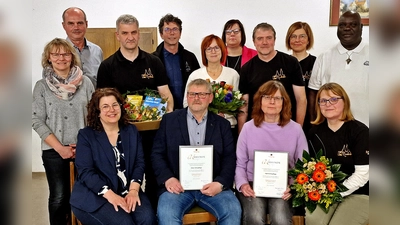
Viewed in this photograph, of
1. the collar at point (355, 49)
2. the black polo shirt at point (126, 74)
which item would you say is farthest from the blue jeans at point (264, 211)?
the collar at point (355, 49)

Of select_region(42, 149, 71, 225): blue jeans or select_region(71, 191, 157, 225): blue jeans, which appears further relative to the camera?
select_region(42, 149, 71, 225): blue jeans

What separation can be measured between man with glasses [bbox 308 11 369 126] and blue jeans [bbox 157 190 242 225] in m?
1.16

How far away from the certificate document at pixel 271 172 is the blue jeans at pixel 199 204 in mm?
205

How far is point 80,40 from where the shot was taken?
3186 mm

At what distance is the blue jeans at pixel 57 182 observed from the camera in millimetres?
2617

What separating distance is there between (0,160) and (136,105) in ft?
7.14

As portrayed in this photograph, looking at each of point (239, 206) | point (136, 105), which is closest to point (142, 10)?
point (136, 105)

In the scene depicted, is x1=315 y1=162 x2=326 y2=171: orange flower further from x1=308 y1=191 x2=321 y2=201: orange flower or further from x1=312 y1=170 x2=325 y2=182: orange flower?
x1=308 y1=191 x2=321 y2=201: orange flower

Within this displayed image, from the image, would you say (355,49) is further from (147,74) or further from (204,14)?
(204,14)

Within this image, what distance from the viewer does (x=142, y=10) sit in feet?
15.9

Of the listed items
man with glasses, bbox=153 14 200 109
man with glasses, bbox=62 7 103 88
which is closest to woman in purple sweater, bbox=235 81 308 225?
man with glasses, bbox=153 14 200 109

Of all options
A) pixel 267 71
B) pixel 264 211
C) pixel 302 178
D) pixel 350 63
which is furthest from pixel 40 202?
pixel 350 63

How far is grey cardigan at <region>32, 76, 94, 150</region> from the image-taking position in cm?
253

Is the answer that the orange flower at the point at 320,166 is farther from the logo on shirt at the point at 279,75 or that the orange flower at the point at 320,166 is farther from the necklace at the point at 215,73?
the necklace at the point at 215,73
